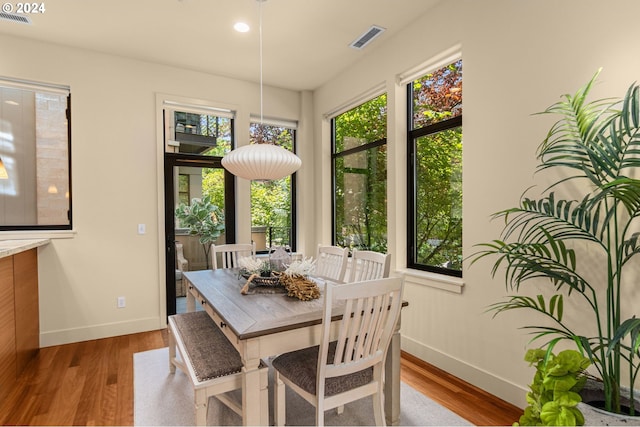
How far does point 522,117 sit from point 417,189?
113 cm

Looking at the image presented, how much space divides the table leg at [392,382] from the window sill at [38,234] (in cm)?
325

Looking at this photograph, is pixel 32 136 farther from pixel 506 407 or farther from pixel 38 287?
pixel 506 407

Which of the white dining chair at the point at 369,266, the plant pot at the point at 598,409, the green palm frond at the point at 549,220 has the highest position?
the green palm frond at the point at 549,220

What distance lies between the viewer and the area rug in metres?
2.03

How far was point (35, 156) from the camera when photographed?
336cm

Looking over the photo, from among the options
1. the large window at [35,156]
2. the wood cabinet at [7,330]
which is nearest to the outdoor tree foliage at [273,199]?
the large window at [35,156]

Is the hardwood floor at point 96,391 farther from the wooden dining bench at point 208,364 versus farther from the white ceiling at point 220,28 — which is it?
the white ceiling at point 220,28

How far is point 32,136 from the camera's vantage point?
11.0ft

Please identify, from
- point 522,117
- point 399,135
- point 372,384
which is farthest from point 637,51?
point 372,384

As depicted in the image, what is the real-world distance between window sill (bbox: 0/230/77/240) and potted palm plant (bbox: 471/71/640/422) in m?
3.71

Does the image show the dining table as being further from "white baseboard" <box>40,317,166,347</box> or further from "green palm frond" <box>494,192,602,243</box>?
"white baseboard" <box>40,317,166,347</box>

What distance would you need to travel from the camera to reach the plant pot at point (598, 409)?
1.30 metres

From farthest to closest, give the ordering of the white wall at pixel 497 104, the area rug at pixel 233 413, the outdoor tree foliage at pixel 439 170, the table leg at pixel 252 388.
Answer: the outdoor tree foliage at pixel 439 170
the area rug at pixel 233 413
the white wall at pixel 497 104
the table leg at pixel 252 388

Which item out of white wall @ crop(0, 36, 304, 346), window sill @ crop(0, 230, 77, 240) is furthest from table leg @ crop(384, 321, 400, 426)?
window sill @ crop(0, 230, 77, 240)
